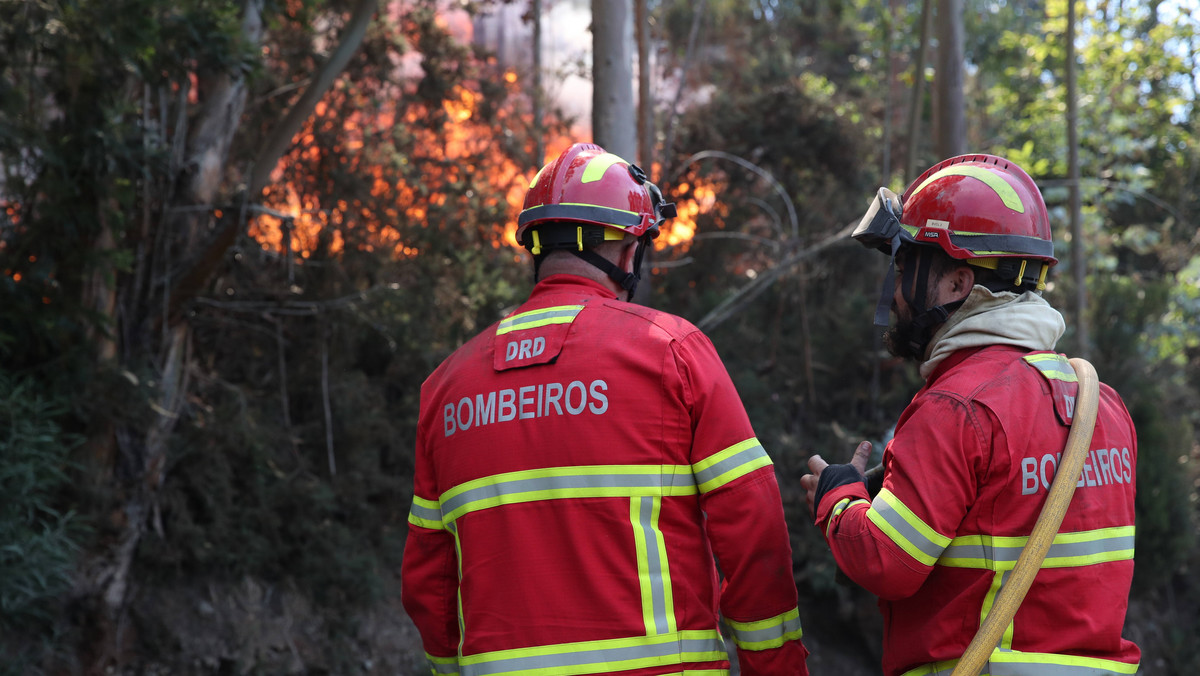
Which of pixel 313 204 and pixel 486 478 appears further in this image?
pixel 313 204

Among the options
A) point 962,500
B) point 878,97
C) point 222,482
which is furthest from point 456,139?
point 962,500

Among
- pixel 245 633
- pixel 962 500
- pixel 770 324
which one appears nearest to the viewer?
pixel 962 500

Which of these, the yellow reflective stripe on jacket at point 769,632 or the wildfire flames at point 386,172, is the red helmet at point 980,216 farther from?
the wildfire flames at point 386,172

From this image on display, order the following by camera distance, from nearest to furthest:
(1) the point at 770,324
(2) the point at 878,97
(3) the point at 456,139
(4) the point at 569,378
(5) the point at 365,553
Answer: (4) the point at 569,378, (5) the point at 365,553, (3) the point at 456,139, (1) the point at 770,324, (2) the point at 878,97

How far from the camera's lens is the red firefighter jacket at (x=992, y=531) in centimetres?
218

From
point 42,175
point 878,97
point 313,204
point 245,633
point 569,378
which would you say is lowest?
point 245,633

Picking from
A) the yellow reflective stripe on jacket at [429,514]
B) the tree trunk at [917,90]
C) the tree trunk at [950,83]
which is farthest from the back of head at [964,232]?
the tree trunk at [917,90]

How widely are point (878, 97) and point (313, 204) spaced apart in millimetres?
8467

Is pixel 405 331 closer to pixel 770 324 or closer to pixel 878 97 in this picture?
pixel 770 324

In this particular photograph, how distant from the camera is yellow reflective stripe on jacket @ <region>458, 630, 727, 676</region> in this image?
2264 millimetres

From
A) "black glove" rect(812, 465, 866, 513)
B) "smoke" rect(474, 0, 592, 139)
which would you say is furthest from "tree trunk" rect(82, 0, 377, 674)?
"black glove" rect(812, 465, 866, 513)

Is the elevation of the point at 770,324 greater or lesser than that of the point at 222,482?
greater

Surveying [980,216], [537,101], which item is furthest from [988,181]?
[537,101]

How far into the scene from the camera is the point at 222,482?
23.2ft
